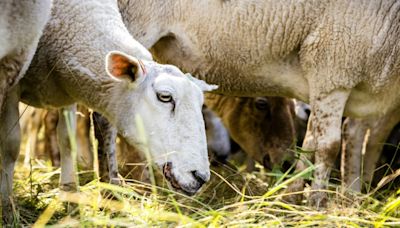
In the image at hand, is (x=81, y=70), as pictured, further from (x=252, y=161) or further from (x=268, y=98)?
(x=252, y=161)

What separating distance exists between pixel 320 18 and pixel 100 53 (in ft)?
5.45

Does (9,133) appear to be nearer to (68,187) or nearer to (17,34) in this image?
(68,187)

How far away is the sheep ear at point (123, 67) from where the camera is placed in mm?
4934

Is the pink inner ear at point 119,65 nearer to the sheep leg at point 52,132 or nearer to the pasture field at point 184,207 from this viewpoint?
the pasture field at point 184,207

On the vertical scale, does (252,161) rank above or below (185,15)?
below

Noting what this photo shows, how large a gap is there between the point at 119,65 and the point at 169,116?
1.29ft

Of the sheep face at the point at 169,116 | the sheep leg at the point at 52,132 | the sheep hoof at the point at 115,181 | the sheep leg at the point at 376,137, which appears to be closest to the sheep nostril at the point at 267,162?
the sheep leg at the point at 376,137

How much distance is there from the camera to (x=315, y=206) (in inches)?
237

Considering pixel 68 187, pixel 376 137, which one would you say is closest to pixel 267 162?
pixel 376 137

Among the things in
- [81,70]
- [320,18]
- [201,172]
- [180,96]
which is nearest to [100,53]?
[81,70]

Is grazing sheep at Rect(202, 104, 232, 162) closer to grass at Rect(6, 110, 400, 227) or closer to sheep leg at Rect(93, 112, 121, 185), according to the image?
grass at Rect(6, 110, 400, 227)

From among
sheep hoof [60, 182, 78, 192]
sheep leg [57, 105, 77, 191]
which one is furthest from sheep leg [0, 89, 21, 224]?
sheep leg [57, 105, 77, 191]

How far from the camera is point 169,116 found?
502cm

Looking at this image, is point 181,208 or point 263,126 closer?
point 181,208
